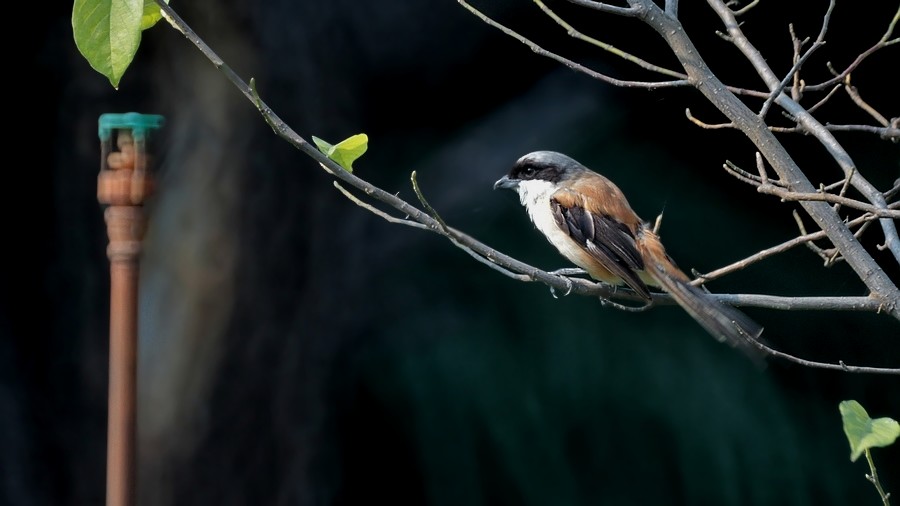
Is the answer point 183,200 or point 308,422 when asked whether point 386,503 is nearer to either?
point 308,422

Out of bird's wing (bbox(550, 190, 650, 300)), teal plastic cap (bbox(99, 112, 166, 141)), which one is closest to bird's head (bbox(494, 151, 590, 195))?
bird's wing (bbox(550, 190, 650, 300))

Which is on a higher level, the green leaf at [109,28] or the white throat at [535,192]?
the white throat at [535,192]

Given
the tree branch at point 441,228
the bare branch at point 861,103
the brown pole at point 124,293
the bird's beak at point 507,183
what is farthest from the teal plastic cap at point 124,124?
the bare branch at point 861,103

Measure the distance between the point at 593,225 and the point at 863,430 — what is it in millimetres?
1721

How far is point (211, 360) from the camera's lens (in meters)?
4.21

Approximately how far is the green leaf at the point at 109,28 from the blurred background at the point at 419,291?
9.51ft

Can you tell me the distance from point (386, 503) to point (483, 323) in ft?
2.97

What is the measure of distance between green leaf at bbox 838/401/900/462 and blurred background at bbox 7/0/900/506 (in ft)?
9.45

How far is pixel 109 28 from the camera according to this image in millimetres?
1250

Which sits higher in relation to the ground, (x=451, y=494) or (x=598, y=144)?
(x=598, y=144)

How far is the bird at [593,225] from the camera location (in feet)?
9.29

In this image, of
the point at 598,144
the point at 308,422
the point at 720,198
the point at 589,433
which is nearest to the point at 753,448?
the point at 589,433

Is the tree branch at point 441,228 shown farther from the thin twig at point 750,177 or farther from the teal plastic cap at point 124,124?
the teal plastic cap at point 124,124

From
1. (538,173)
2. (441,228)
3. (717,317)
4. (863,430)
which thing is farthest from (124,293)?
(863,430)
